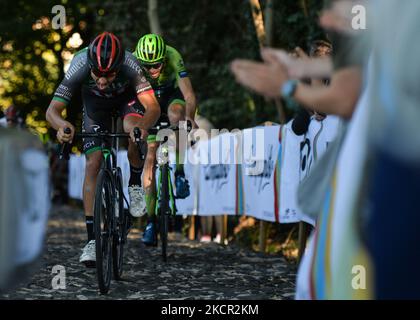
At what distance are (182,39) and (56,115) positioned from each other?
18725mm

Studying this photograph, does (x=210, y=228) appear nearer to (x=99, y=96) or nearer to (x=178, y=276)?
(x=178, y=276)

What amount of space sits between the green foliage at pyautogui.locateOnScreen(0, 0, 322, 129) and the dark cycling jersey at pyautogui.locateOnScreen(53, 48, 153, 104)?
752 centimetres

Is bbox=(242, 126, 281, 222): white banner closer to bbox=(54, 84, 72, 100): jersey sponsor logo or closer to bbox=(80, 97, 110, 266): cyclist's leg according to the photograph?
bbox=(80, 97, 110, 266): cyclist's leg

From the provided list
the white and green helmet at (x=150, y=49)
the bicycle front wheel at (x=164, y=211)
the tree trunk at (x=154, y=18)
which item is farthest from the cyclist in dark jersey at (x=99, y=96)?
the tree trunk at (x=154, y=18)

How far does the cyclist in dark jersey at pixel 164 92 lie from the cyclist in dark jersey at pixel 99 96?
155cm

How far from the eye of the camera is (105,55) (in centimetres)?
757

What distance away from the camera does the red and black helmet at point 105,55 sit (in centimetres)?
757

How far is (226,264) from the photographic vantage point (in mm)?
10164

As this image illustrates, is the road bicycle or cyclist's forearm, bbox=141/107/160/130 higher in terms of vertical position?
cyclist's forearm, bbox=141/107/160/130

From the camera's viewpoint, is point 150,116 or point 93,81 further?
point 93,81

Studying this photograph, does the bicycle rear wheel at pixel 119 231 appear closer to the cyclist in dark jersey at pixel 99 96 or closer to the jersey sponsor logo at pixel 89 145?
the cyclist in dark jersey at pixel 99 96

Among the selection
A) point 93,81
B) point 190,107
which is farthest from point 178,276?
point 190,107

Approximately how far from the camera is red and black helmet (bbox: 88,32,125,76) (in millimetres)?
7566

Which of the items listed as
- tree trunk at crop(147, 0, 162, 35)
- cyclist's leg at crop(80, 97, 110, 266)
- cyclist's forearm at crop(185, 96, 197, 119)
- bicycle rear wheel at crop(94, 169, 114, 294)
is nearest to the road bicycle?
bicycle rear wheel at crop(94, 169, 114, 294)
